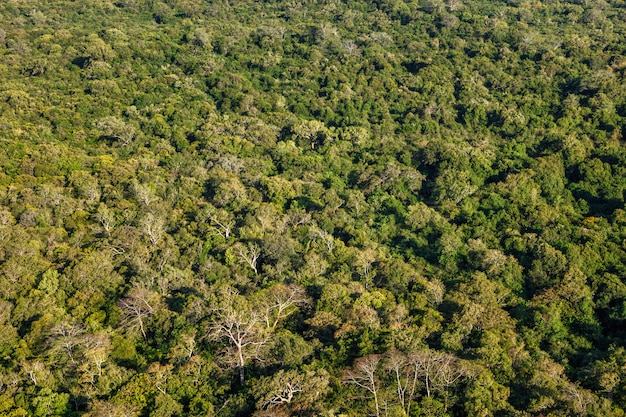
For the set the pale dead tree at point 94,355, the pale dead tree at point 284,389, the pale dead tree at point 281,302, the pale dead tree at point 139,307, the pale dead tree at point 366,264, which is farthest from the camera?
the pale dead tree at point 366,264

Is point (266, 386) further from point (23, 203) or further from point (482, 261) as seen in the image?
point (23, 203)

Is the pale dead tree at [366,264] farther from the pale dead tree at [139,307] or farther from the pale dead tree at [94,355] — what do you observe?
the pale dead tree at [94,355]

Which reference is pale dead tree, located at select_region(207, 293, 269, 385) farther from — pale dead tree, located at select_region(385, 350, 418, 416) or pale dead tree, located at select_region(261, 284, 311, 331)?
pale dead tree, located at select_region(385, 350, 418, 416)

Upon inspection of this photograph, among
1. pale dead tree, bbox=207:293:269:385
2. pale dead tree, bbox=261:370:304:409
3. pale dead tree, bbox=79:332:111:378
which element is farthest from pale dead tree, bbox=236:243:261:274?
pale dead tree, bbox=261:370:304:409

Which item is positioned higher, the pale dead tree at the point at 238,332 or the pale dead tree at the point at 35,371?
the pale dead tree at the point at 238,332

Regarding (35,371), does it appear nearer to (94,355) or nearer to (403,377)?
(94,355)

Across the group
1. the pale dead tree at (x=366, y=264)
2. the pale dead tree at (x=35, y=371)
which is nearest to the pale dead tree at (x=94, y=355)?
the pale dead tree at (x=35, y=371)

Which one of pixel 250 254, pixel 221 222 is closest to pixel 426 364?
pixel 250 254
